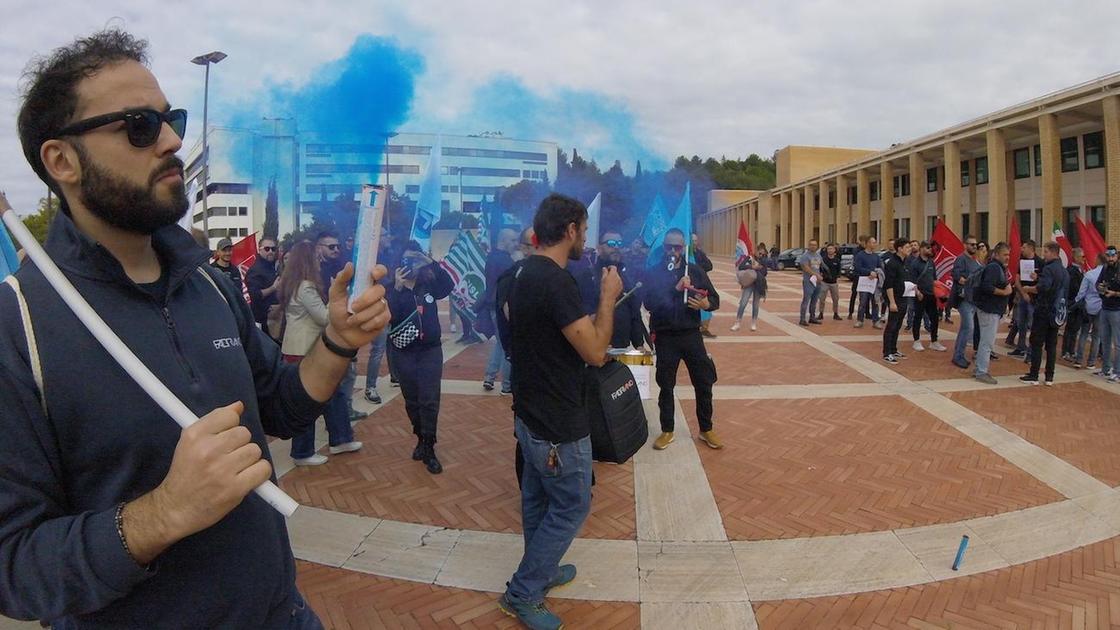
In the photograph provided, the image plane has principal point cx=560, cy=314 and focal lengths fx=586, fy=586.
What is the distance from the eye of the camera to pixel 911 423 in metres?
5.83

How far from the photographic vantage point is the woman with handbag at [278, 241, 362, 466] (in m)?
4.56

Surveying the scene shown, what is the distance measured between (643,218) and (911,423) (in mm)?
3366

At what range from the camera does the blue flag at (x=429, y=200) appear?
9.86 feet

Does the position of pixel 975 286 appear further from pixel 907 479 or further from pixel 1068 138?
pixel 1068 138

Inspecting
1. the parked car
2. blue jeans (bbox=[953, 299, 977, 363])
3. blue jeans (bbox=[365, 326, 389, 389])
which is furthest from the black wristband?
the parked car

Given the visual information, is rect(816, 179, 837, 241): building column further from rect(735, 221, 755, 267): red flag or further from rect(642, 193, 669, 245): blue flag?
rect(642, 193, 669, 245): blue flag

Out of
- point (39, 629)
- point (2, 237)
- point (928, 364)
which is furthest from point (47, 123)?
point (928, 364)

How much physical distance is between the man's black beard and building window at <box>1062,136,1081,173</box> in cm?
3337

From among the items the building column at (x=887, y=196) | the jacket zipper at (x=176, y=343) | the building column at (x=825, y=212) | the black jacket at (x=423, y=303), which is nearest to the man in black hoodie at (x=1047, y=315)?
the black jacket at (x=423, y=303)

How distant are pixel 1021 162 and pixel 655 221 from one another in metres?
31.1

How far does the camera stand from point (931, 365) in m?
8.45

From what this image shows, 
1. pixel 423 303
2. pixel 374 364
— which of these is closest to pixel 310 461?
pixel 423 303

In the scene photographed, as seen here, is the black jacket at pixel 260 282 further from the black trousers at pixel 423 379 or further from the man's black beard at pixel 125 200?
the man's black beard at pixel 125 200

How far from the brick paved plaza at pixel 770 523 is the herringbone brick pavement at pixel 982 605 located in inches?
0.4
